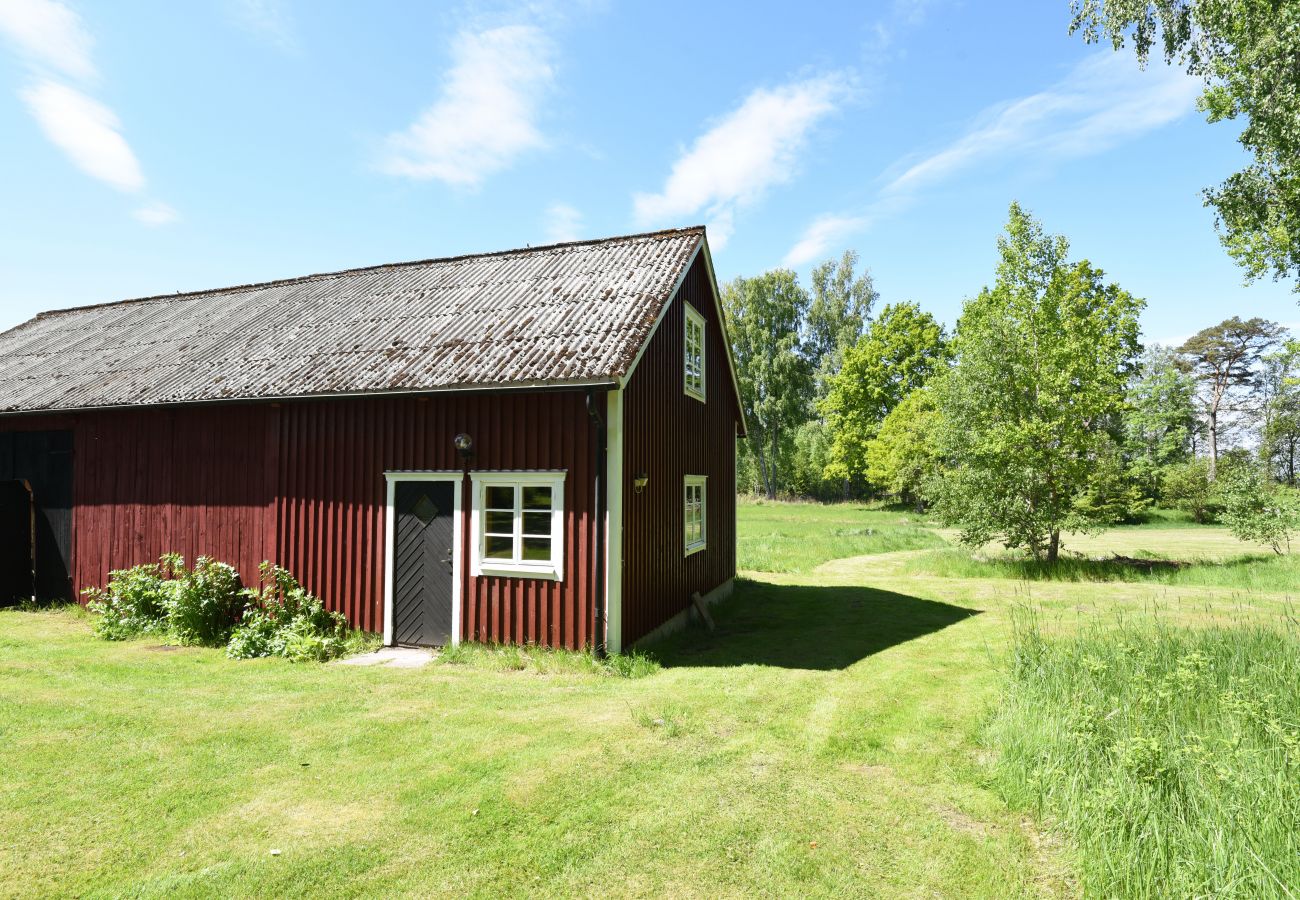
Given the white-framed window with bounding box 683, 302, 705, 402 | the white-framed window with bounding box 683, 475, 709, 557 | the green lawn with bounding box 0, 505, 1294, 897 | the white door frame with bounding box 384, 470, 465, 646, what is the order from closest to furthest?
1. the green lawn with bounding box 0, 505, 1294, 897
2. the white door frame with bounding box 384, 470, 465, 646
3. the white-framed window with bounding box 683, 302, 705, 402
4. the white-framed window with bounding box 683, 475, 709, 557

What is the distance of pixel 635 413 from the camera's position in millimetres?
9539

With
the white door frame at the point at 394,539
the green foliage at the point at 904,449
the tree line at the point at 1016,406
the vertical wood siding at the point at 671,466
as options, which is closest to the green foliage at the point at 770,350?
the tree line at the point at 1016,406

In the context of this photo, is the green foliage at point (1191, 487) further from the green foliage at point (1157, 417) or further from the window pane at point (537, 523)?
the window pane at point (537, 523)

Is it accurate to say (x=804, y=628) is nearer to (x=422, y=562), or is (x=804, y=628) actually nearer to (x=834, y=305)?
(x=422, y=562)

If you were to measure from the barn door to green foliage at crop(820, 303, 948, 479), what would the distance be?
139 feet

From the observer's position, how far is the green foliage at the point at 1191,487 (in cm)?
3500

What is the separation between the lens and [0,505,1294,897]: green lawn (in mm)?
4188

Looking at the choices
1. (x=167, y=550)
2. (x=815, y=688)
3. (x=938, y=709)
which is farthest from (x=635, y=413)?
(x=167, y=550)

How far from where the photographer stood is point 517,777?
5488mm

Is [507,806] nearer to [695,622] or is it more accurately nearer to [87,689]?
[87,689]

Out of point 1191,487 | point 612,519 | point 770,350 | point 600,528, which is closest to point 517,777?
point 600,528

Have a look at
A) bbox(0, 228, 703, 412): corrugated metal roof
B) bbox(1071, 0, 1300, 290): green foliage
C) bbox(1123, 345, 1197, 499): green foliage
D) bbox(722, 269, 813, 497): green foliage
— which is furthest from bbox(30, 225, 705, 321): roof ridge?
bbox(722, 269, 813, 497): green foliage

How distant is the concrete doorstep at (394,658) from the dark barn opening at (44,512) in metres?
7.71

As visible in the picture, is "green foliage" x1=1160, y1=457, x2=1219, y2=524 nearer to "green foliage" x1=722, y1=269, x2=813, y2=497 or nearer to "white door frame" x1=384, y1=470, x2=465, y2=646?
"green foliage" x1=722, y1=269, x2=813, y2=497
